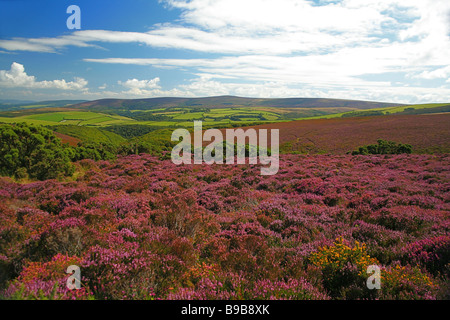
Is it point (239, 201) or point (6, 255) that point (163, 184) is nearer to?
point (239, 201)

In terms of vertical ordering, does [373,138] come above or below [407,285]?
above

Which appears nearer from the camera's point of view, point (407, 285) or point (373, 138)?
point (407, 285)

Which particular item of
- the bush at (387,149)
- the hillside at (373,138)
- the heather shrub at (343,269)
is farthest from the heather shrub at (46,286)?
the hillside at (373,138)

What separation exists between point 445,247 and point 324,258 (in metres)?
2.37

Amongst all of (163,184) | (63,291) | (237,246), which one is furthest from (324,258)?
(163,184)

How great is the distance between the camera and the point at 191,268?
13.2 feet

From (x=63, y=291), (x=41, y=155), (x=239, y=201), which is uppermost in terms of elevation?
(x=41, y=155)

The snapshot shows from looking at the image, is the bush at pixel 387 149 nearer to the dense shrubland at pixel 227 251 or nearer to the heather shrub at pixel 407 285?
the dense shrubland at pixel 227 251

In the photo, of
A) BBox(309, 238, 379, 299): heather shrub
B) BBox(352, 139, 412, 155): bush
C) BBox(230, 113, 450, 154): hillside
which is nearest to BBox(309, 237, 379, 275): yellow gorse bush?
BBox(309, 238, 379, 299): heather shrub

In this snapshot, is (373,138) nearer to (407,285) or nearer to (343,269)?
(343,269)

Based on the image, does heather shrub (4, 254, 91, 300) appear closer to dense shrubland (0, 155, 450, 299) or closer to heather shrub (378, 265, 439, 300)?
dense shrubland (0, 155, 450, 299)

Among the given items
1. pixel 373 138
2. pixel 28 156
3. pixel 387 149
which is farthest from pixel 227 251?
pixel 373 138

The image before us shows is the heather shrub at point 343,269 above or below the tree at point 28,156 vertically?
below

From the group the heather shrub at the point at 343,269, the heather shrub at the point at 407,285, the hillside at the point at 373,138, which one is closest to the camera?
the heather shrub at the point at 407,285
